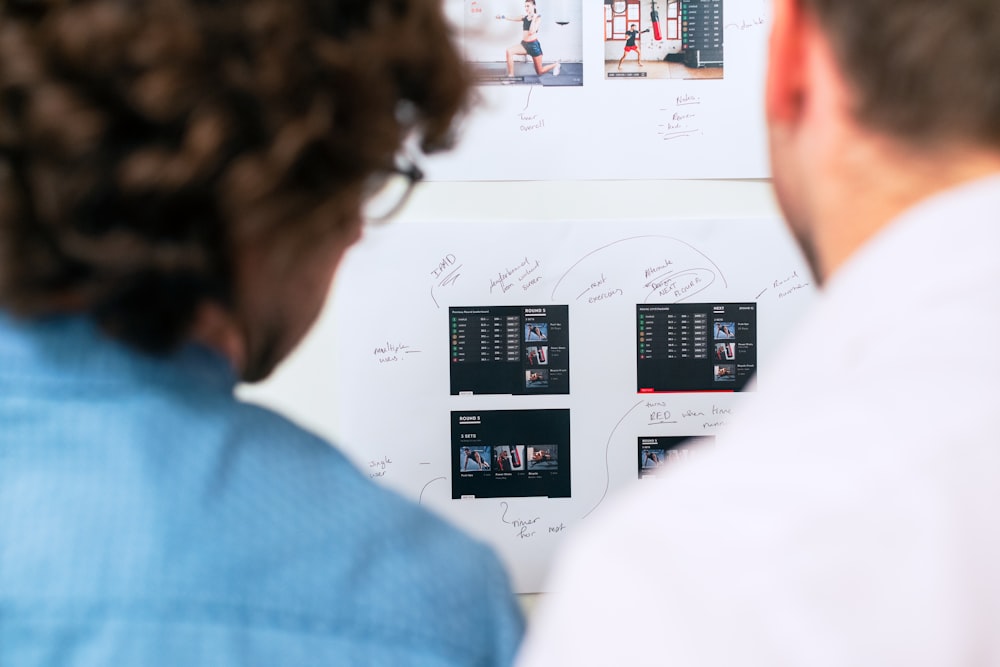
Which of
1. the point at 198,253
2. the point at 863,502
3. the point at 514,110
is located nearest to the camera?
the point at 863,502

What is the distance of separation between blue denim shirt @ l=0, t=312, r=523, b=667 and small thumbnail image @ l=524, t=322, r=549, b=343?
744 millimetres

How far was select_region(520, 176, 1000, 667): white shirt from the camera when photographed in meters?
0.33

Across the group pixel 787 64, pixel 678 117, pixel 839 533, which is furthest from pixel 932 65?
pixel 678 117

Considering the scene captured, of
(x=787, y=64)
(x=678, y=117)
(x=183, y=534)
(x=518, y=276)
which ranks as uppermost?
(x=787, y=64)

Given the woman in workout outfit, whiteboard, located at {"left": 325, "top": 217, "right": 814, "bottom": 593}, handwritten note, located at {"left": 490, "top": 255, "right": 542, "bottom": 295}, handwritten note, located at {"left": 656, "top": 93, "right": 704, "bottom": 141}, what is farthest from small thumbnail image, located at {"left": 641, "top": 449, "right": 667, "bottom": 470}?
the woman in workout outfit

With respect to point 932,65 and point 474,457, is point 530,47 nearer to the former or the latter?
point 474,457

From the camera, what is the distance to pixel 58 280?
0.44 m

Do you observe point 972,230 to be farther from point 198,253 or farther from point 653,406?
point 653,406

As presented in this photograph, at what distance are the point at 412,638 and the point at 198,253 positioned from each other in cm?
23

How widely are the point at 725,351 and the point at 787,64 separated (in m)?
0.77

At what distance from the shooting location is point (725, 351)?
124 centimetres

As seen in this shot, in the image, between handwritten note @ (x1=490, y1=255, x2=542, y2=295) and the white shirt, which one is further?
handwritten note @ (x1=490, y1=255, x2=542, y2=295)

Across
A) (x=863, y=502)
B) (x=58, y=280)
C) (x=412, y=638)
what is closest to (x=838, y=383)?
(x=863, y=502)

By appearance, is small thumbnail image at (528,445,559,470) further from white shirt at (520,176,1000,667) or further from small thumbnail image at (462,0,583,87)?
white shirt at (520,176,1000,667)
